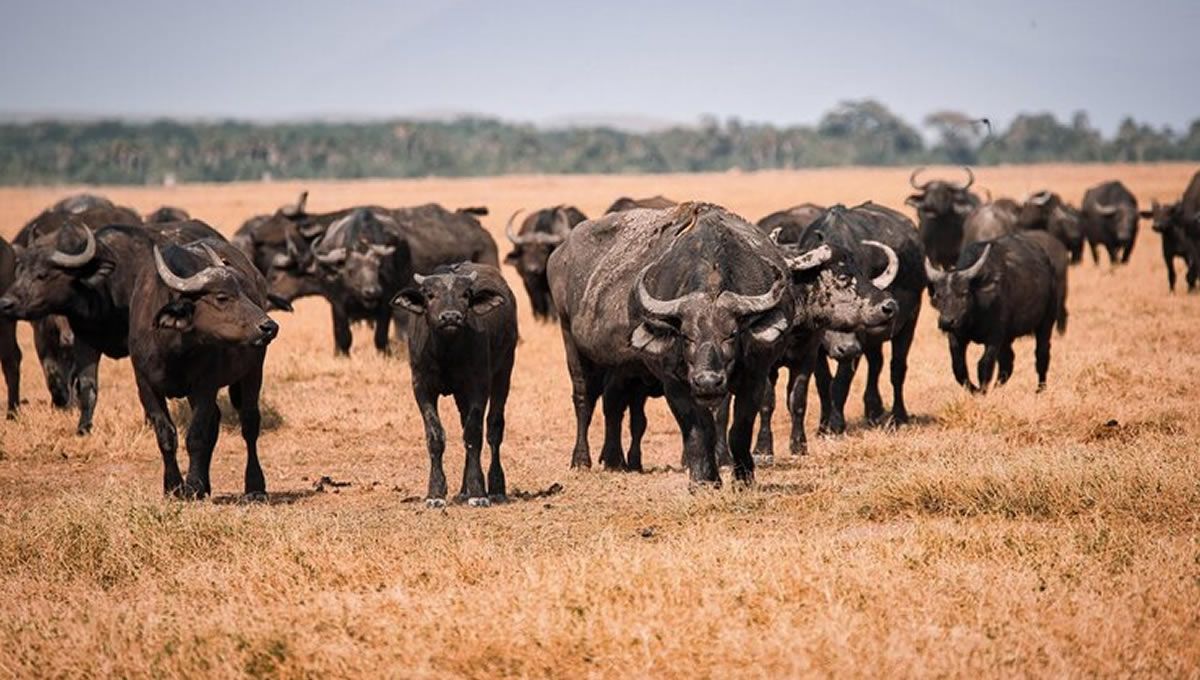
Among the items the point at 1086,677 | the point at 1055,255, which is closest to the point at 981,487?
the point at 1086,677

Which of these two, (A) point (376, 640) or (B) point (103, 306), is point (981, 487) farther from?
(B) point (103, 306)

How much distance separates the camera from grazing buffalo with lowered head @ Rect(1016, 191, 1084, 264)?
1298 inches

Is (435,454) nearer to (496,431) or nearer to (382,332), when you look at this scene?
(496,431)

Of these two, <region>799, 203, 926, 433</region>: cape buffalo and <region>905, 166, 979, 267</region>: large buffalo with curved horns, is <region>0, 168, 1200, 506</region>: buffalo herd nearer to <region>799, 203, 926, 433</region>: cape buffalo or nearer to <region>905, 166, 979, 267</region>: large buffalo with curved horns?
<region>799, 203, 926, 433</region>: cape buffalo

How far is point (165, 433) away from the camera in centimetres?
1170

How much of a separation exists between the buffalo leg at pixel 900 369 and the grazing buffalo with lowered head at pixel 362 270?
293 inches

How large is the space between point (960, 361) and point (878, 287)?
3184 millimetres

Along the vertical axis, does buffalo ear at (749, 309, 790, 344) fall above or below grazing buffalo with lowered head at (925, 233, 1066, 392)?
above

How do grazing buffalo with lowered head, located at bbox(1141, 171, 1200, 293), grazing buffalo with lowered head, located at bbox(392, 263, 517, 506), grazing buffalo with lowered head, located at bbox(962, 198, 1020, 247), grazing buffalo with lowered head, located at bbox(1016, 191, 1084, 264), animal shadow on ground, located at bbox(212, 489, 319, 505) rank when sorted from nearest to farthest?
1. grazing buffalo with lowered head, located at bbox(392, 263, 517, 506)
2. animal shadow on ground, located at bbox(212, 489, 319, 505)
3. grazing buffalo with lowered head, located at bbox(1141, 171, 1200, 293)
4. grazing buffalo with lowered head, located at bbox(962, 198, 1020, 247)
5. grazing buffalo with lowered head, located at bbox(1016, 191, 1084, 264)

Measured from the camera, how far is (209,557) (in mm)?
9352

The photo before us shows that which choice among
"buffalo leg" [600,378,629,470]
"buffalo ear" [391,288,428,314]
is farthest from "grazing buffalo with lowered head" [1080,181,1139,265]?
"buffalo ear" [391,288,428,314]

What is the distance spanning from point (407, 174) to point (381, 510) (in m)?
114

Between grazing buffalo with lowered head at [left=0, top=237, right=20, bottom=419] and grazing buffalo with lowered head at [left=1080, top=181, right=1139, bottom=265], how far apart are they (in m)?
24.0

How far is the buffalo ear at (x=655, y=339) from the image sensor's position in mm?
10680
